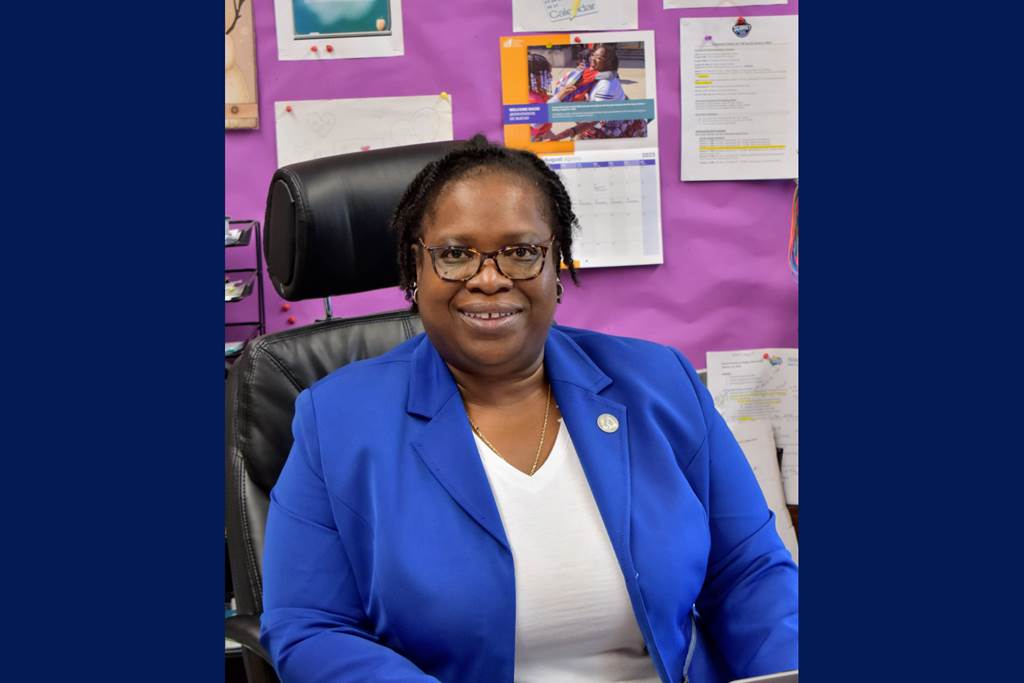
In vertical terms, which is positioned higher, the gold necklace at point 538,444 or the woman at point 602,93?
the woman at point 602,93

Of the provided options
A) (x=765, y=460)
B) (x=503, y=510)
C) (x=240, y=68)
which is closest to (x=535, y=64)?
(x=240, y=68)

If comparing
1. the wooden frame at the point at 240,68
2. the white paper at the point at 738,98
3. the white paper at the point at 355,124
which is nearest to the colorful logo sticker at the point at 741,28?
the white paper at the point at 738,98

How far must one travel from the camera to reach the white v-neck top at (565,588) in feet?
3.56

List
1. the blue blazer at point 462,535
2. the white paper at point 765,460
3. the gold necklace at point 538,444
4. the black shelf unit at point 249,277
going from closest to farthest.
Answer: the blue blazer at point 462,535, the gold necklace at point 538,444, the white paper at point 765,460, the black shelf unit at point 249,277

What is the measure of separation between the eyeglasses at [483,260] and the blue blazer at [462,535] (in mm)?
139

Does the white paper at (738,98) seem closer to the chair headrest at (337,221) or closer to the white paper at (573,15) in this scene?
the white paper at (573,15)

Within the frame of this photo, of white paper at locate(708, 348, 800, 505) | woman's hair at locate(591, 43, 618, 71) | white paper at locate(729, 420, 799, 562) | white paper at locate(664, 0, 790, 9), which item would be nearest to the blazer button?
white paper at locate(729, 420, 799, 562)

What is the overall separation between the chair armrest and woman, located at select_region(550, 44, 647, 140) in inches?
47.3

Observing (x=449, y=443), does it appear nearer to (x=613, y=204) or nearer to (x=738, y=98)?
(x=613, y=204)

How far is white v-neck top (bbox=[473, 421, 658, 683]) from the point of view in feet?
3.56

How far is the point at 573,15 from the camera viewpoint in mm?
2049

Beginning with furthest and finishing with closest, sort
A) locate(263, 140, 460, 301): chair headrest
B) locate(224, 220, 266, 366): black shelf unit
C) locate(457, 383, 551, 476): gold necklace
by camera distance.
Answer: locate(224, 220, 266, 366): black shelf unit, locate(263, 140, 460, 301): chair headrest, locate(457, 383, 551, 476): gold necklace

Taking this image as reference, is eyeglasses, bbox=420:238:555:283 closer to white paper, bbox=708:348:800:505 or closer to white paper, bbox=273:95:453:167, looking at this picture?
white paper, bbox=273:95:453:167

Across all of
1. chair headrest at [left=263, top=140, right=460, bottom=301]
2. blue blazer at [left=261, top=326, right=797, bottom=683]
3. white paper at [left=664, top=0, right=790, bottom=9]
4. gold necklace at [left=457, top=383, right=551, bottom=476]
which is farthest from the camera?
white paper at [left=664, top=0, right=790, bottom=9]
